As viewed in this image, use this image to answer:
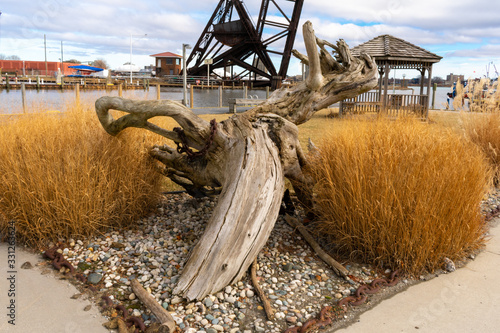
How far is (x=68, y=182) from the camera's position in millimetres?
3338

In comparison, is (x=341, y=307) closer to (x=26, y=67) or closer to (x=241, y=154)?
(x=241, y=154)

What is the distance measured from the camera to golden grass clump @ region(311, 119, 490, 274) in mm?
2947

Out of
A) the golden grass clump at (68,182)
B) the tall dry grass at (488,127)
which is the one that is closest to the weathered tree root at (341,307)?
the golden grass clump at (68,182)

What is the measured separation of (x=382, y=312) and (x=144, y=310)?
1.58m

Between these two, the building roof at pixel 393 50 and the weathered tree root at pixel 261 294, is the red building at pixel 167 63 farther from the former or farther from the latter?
the weathered tree root at pixel 261 294

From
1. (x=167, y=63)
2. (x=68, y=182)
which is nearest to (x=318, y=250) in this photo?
(x=68, y=182)

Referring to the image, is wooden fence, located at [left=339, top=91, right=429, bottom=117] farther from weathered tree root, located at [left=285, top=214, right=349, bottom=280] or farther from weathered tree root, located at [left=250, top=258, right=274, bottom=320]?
weathered tree root, located at [left=250, top=258, right=274, bottom=320]

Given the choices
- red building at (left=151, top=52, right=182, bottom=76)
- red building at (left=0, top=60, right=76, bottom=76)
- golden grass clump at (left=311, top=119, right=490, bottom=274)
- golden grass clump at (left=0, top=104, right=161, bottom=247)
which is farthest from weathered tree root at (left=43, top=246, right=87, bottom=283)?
red building at (left=0, top=60, right=76, bottom=76)

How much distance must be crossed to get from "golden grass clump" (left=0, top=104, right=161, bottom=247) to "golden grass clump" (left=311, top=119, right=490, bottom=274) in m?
1.88

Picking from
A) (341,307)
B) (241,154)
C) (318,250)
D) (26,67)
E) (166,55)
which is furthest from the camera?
(26,67)

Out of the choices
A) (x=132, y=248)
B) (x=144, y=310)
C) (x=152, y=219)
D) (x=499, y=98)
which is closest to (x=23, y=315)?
(x=144, y=310)

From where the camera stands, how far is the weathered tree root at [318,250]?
298 centimetres

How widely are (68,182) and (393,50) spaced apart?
13508mm

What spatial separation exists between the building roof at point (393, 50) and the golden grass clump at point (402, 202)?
11.3 metres
